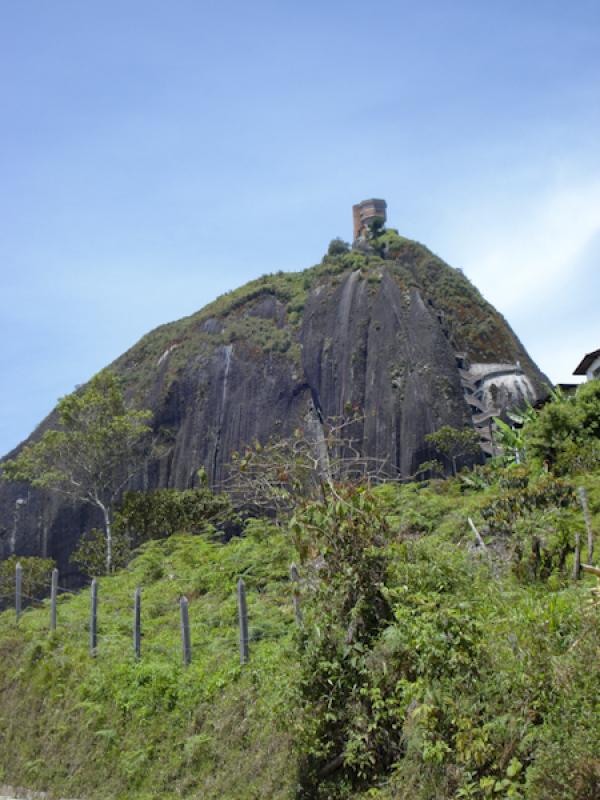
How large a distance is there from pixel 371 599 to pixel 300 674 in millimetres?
1192

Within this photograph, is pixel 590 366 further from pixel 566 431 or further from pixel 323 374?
pixel 323 374

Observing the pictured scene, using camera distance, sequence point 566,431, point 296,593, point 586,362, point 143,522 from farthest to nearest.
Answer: point 586,362 → point 143,522 → point 566,431 → point 296,593

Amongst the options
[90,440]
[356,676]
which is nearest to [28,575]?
[90,440]

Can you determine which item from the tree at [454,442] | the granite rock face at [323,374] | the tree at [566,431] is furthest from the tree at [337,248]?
the tree at [566,431]

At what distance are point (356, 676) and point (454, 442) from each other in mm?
37596

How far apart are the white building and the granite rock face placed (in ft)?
47.6

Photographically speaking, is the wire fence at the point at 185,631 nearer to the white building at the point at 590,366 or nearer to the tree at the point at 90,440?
the tree at the point at 90,440

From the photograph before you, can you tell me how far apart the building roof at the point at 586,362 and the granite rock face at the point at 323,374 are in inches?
567

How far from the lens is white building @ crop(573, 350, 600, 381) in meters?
35.7

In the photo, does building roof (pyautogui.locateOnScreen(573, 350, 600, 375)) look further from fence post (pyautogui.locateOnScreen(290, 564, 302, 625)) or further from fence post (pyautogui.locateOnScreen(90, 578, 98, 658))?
fence post (pyautogui.locateOnScreen(290, 564, 302, 625))

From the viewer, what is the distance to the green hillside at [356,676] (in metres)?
8.32

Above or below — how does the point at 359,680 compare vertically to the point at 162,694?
above

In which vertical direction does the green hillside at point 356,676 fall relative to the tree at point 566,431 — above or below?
below

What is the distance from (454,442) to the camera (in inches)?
1852
